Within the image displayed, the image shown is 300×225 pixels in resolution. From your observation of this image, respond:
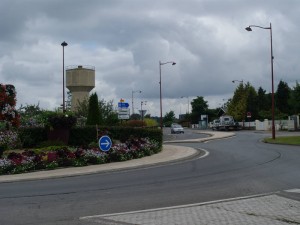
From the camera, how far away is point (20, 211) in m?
10.3

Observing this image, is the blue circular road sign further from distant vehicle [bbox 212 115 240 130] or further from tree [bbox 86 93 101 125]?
distant vehicle [bbox 212 115 240 130]

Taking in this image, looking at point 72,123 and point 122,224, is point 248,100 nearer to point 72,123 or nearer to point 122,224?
point 72,123

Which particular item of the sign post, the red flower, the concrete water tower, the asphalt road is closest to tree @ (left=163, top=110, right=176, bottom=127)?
the concrete water tower

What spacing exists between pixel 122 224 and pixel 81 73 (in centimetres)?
5090

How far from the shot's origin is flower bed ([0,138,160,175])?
20484 millimetres

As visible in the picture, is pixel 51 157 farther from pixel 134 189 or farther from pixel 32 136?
pixel 32 136

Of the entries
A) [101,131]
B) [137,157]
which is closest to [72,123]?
[101,131]

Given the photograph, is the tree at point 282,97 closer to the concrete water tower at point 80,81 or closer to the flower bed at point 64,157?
the concrete water tower at point 80,81

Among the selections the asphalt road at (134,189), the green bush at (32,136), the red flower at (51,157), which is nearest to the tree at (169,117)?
the green bush at (32,136)

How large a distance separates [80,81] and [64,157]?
1467 inches

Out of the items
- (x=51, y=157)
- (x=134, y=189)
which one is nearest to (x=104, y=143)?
(x=51, y=157)

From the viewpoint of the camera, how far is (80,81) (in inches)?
2302

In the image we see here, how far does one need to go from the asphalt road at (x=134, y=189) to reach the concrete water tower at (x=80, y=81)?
132 ft

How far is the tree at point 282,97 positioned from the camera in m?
96.8
